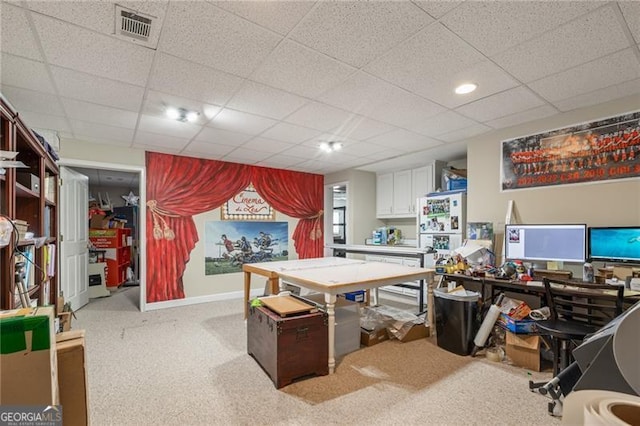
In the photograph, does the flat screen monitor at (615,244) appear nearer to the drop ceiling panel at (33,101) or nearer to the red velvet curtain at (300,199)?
the red velvet curtain at (300,199)

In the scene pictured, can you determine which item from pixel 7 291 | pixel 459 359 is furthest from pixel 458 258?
pixel 7 291

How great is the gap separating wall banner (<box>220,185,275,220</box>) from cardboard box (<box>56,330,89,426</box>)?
12.9 feet

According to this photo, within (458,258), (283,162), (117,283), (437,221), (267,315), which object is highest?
(283,162)

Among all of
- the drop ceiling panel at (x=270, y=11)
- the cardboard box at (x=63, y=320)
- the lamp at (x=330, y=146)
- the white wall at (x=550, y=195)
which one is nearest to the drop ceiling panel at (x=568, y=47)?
the white wall at (x=550, y=195)

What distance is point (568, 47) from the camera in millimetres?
1909

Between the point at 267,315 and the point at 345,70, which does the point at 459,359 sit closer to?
the point at 267,315

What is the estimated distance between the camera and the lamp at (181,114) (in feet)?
9.49

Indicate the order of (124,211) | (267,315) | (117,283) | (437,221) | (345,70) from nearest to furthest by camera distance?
(345,70) → (267,315) → (437,221) → (117,283) → (124,211)

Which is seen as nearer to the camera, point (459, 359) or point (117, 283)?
point (459, 359)

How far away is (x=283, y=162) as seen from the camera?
5.27m

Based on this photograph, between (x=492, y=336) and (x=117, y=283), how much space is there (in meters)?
6.69

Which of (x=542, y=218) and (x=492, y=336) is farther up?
(x=542, y=218)

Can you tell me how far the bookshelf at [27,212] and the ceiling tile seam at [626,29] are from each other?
3.32 m

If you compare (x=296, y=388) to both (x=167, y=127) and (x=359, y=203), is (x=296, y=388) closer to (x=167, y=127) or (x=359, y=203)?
(x=167, y=127)
